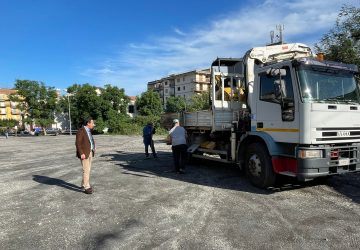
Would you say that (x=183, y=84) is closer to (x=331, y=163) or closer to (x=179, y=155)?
(x=179, y=155)

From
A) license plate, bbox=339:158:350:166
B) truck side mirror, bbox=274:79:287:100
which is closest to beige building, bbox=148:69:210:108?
truck side mirror, bbox=274:79:287:100

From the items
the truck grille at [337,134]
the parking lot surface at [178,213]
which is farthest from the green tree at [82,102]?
the truck grille at [337,134]

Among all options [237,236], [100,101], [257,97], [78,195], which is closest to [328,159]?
[257,97]

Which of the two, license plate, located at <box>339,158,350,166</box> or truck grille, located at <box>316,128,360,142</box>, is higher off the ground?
truck grille, located at <box>316,128,360,142</box>

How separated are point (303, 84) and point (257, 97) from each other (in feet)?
4.59

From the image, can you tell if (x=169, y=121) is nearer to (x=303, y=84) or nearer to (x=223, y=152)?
(x=223, y=152)

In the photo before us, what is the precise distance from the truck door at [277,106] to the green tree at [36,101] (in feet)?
209

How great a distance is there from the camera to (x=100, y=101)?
67.4 metres

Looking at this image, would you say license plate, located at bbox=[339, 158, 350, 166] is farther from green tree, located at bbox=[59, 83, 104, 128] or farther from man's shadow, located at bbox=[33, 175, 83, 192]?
green tree, located at bbox=[59, 83, 104, 128]

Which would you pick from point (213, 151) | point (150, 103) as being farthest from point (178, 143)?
point (150, 103)

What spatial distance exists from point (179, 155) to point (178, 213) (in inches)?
182

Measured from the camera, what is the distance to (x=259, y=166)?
8.44 meters

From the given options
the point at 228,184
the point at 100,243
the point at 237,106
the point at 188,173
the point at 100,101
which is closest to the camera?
the point at 100,243

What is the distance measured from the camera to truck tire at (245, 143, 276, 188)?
8.09m
